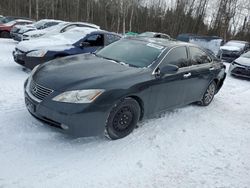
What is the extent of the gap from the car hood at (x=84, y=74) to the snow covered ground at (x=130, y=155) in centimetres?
81

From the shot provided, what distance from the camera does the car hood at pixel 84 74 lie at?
3512 mm

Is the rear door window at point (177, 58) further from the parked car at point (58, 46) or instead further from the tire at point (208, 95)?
the parked car at point (58, 46)

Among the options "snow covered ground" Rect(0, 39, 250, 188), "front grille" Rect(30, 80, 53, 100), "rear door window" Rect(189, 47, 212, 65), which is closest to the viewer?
"snow covered ground" Rect(0, 39, 250, 188)

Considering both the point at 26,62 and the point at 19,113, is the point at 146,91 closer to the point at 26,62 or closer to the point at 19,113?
the point at 19,113

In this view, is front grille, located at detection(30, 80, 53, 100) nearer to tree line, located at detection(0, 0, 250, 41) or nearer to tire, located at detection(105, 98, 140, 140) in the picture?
tire, located at detection(105, 98, 140, 140)

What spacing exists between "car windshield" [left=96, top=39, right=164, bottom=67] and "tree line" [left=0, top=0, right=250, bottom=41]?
2721 centimetres

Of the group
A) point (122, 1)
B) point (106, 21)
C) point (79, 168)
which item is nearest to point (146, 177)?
point (79, 168)

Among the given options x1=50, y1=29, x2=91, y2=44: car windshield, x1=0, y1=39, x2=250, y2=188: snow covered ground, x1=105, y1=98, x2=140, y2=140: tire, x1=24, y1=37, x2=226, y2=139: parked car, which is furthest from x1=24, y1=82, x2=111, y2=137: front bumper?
x1=50, y1=29, x2=91, y2=44: car windshield

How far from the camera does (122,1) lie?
34.1 m

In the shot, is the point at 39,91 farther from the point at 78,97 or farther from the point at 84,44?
the point at 84,44

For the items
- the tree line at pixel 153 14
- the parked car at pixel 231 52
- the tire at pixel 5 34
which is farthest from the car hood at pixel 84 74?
the tree line at pixel 153 14

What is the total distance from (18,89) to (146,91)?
3221mm

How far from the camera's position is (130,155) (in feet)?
11.9

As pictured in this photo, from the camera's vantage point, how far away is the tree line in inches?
1277
